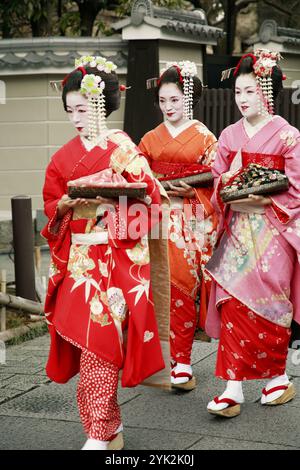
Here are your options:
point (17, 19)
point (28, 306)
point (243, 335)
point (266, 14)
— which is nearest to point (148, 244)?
point (243, 335)

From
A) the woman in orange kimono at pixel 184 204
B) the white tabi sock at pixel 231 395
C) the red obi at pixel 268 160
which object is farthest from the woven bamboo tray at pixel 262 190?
the white tabi sock at pixel 231 395

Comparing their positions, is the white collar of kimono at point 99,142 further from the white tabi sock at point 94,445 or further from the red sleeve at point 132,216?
the white tabi sock at point 94,445

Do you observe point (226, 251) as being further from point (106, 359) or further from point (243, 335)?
point (106, 359)

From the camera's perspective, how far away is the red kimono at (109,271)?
4.42 meters

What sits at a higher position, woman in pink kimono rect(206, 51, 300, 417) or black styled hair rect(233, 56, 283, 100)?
black styled hair rect(233, 56, 283, 100)

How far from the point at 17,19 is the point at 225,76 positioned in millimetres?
9180

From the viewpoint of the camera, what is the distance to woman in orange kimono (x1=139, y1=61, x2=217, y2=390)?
578 centimetres

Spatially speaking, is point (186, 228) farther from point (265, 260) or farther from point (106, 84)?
point (106, 84)

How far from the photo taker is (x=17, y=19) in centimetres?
1417

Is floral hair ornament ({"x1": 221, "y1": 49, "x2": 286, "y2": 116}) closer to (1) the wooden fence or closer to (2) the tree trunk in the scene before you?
(1) the wooden fence

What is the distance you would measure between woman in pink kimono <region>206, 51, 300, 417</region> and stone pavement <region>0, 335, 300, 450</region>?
0.56ft

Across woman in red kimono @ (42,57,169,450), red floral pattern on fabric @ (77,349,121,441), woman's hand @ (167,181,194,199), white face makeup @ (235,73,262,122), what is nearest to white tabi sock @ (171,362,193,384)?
woman's hand @ (167,181,194,199)

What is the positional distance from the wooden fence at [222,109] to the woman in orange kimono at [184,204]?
3111 millimetres
